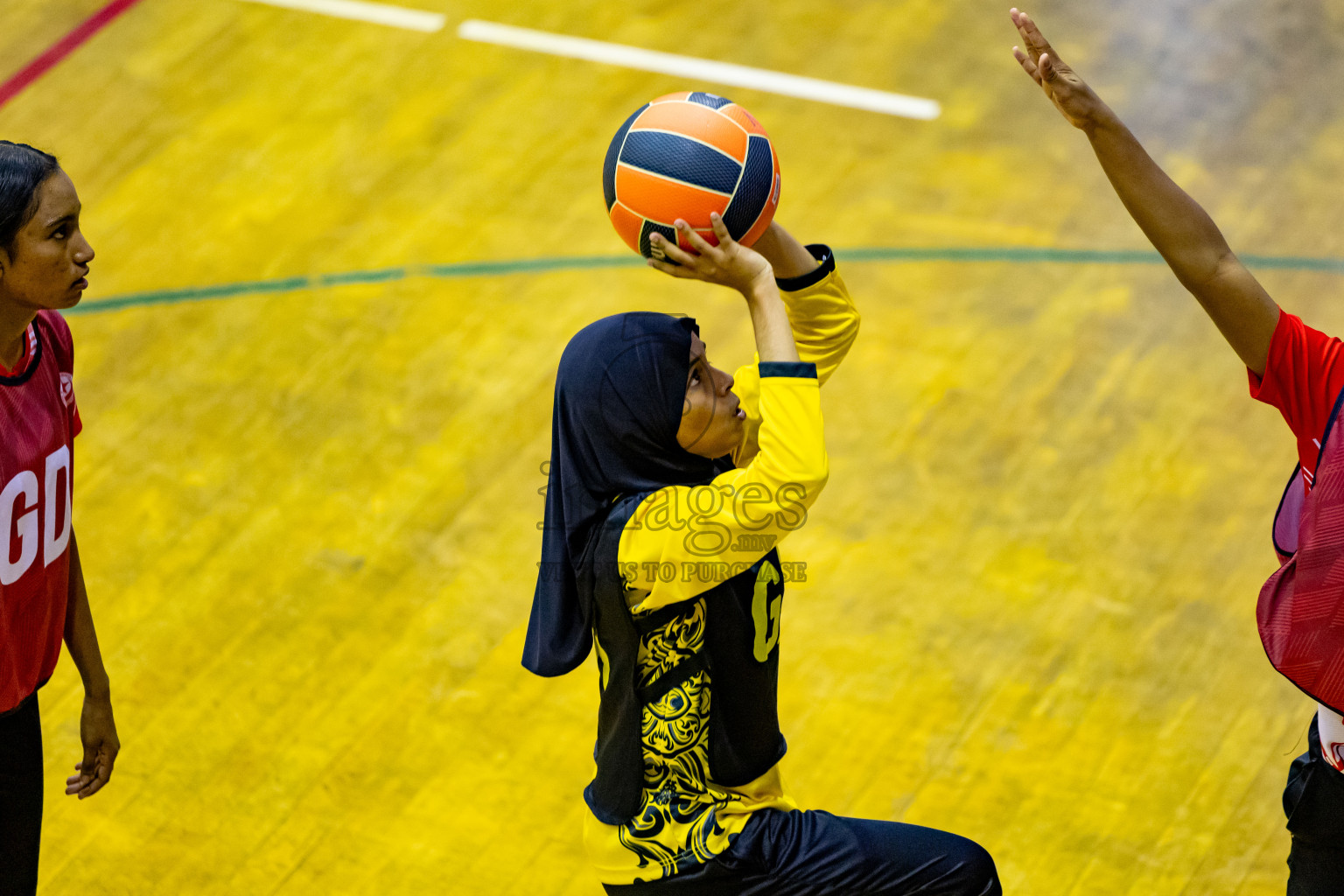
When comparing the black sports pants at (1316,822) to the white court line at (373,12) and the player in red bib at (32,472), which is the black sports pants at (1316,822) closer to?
the player in red bib at (32,472)

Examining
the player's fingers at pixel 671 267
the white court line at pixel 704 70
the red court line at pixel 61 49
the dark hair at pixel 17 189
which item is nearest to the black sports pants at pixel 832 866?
the player's fingers at pixel 671 267

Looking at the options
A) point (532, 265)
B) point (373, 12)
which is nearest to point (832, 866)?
point (532, 265)

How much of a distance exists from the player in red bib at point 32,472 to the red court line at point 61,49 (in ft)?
13.4

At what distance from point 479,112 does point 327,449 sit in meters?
2.05

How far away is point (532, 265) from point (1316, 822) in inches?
141

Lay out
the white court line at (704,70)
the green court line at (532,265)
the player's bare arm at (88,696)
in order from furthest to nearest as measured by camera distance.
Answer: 1. the white court line at (704,70)
2. the green court line at (532,265)
3. the player's bare arm at (88,696)

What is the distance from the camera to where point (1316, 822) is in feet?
8.72

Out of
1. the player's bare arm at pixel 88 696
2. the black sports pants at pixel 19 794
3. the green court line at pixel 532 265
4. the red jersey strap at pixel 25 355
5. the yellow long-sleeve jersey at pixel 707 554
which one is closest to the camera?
the yellow long-sleeve jersey at pixel 707 554

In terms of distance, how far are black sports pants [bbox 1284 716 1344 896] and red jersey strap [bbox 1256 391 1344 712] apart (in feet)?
0.82

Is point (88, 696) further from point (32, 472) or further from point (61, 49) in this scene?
point (61, 49)

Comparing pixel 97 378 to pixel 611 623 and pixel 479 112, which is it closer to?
pixel 479 112

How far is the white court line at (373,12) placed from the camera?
6.68m

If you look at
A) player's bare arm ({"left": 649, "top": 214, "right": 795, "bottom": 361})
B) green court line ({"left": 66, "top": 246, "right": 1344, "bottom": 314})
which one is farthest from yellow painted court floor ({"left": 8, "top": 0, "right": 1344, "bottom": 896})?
player's bare arm ({"left": 649, "top": 214, "right": 795, "bottom": 361})

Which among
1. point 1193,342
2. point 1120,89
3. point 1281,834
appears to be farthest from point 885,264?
point 1281,834
